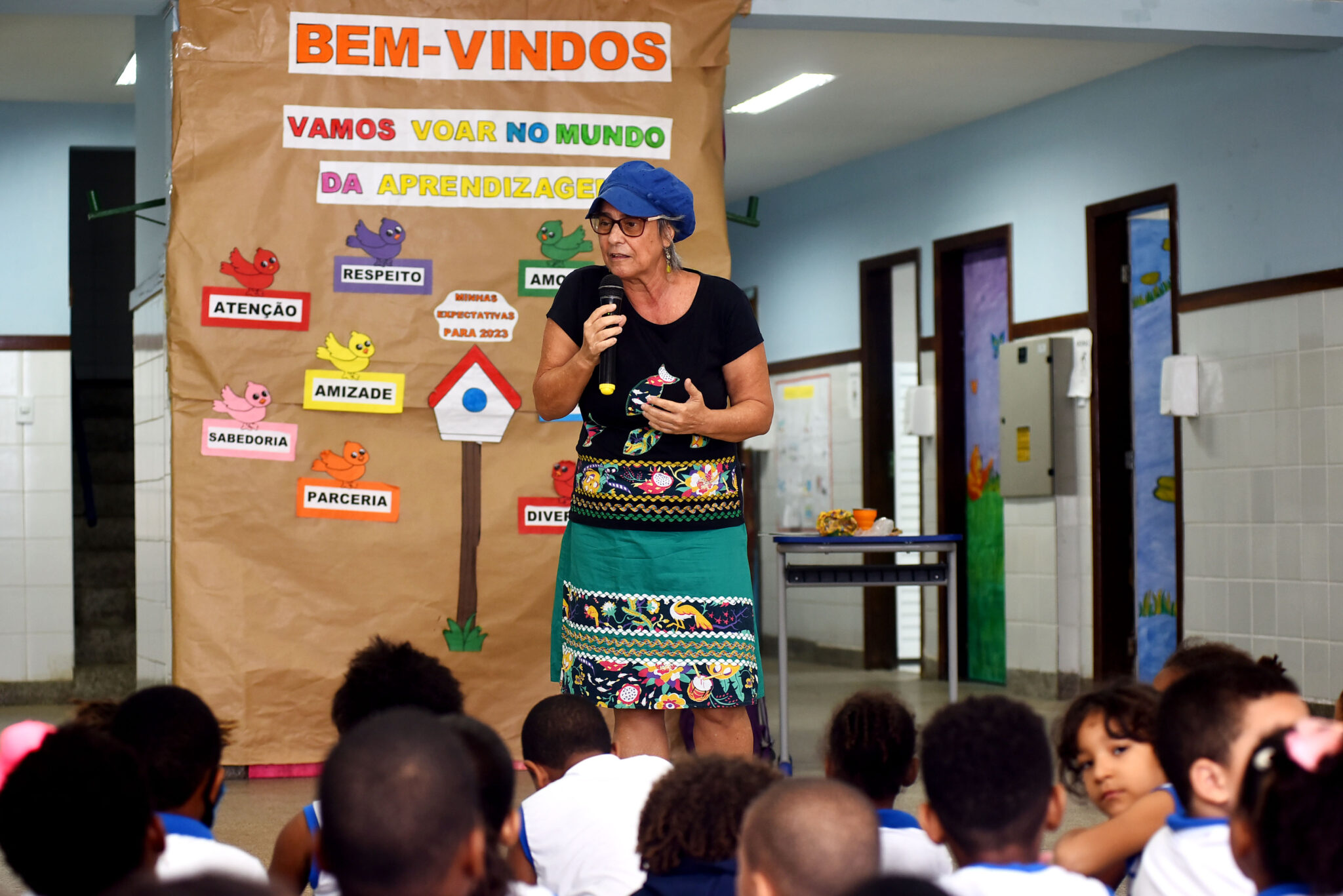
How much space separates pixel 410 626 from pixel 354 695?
2.36 metres

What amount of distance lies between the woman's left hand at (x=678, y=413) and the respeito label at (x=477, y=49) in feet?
7.79

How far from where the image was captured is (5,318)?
7.38m

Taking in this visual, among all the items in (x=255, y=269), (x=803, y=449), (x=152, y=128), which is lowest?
(x=803, y=449)

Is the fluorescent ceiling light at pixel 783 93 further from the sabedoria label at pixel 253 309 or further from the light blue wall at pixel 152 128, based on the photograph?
the sabedoria label at pixel 253 309

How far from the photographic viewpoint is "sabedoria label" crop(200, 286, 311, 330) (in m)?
4.76

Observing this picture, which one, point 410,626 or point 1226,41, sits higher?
point 1226,41

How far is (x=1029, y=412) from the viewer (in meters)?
7.43

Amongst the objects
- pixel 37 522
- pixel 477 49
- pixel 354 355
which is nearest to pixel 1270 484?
pixel 477 49

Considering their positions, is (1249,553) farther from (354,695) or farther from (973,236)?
(354,695)

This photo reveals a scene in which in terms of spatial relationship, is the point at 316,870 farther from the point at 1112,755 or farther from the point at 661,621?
the point at 1112,755

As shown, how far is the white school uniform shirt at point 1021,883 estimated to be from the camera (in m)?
1.63

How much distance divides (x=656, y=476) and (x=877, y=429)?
6.08 meters

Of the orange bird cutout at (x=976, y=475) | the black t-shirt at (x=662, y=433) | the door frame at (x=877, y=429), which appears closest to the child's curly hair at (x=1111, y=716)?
the black t-shirt at (x=662, y=433)

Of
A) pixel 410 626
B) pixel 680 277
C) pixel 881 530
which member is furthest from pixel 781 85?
pixel 680 277
